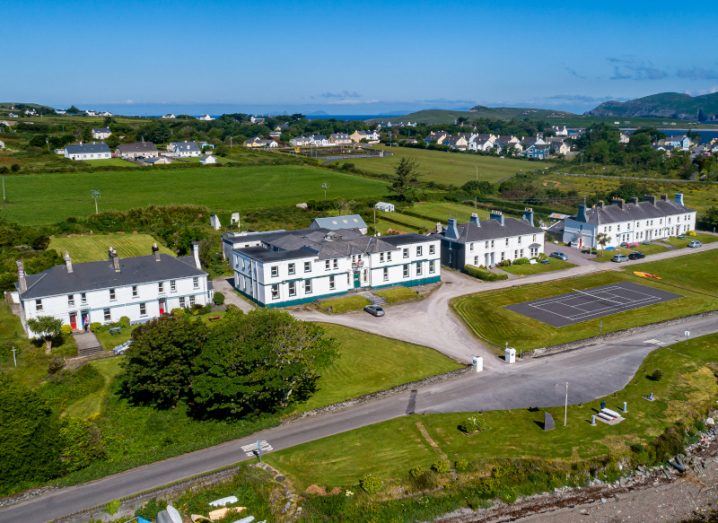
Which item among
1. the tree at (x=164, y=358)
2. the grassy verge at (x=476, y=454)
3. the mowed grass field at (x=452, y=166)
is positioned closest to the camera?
the grassy verge at (x=476, y=454)

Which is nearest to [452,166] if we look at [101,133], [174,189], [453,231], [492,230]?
[174,189]

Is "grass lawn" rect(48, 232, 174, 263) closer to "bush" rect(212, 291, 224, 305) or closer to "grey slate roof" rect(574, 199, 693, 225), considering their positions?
"bush" rect(212, 291, 224, 305)

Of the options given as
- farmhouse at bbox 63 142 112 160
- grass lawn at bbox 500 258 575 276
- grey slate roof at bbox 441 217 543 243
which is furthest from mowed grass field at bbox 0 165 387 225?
grass lawn at bbox 500 258 575 276

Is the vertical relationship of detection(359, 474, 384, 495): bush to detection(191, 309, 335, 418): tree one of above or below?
below

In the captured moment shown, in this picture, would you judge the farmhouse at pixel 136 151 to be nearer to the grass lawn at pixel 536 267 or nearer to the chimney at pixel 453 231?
the chimney at pixel 453 231

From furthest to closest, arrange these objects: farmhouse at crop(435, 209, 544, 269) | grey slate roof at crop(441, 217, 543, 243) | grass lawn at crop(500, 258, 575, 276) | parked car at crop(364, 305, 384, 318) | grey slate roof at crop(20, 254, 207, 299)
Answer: grey slate roof at crop(441, 217, 543, 243), farmhouse at crop(435, 209, 544, 269), grass lawn at crop(500, 258, 575, 276), parked car at crop(364, 305, 384, 318), grey slate roof at crop(20, 254, 207, 299)

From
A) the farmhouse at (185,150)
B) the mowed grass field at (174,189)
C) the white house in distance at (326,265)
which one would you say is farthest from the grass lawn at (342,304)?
the farmhouse at (185,150)
